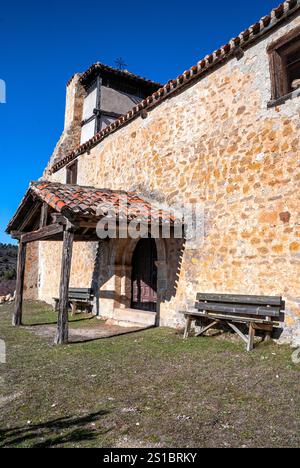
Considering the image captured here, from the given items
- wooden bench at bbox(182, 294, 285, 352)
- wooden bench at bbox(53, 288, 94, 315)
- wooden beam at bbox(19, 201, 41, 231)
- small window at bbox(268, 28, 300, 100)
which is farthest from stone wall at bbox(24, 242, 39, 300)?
small window at bbox(268, 28, 300, 100)

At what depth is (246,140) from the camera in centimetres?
640

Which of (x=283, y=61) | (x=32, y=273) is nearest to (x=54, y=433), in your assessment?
(x=283, y=61)

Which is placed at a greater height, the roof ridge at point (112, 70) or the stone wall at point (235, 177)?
the roof ridge at point (112, 70)

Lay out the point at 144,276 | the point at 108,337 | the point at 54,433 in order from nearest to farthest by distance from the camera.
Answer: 1. the point at 54,433
2. the point at 108,337
3. the point at 144,276

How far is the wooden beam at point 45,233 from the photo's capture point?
278 inches

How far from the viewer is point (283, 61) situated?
6191mm

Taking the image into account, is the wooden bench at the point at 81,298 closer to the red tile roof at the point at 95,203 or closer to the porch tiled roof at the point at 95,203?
the red tile roof at the point at 95,203

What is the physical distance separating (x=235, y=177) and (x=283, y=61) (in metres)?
2.26

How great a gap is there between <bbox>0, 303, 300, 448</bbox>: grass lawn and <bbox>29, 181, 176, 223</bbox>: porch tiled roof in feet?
8.39

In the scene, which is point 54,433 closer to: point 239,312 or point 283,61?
point 239,312

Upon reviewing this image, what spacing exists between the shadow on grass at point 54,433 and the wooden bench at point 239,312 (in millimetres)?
3087

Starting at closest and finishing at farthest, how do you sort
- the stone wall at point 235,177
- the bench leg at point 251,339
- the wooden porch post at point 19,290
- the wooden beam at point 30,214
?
the bench leg at point 251,339 → the stone wall at point 235,177 → the wooden porch post at point 19,290 → the wooden beam at point 30,214

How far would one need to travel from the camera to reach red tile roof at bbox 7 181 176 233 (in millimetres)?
6426

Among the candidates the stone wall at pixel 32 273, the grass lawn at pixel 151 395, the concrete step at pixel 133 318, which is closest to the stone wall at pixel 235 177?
the concrete step at pixel 133 318
